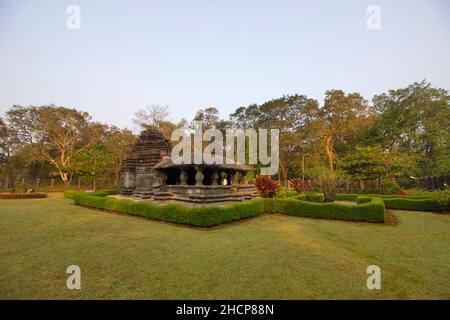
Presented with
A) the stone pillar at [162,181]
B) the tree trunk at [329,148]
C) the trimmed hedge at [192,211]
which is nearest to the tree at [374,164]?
the tree trunk at [329,148]

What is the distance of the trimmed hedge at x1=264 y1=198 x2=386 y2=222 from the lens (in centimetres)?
925

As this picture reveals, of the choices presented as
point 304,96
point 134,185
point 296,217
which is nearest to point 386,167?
point 296,217

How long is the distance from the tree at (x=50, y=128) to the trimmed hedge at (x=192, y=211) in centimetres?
2602

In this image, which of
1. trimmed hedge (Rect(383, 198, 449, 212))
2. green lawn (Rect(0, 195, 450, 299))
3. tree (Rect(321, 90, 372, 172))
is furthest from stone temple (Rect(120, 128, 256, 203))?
tree (Rect(321, 90, 372, 172))

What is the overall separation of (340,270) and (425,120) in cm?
3397

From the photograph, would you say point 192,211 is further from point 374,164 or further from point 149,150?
point 374,164

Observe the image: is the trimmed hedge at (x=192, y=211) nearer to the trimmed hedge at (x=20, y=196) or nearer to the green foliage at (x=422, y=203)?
the green foliage at (x=422, y=203)

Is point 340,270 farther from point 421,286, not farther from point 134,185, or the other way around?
point 134,185

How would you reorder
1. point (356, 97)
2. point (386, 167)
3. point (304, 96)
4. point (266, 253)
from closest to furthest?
point (266, 253), point (386, 167), point (356, 97), point (304, 96)

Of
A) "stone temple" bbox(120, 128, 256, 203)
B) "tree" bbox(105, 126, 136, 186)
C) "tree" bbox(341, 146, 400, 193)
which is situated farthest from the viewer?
"tree" bbox(105, 126, 136, 186)

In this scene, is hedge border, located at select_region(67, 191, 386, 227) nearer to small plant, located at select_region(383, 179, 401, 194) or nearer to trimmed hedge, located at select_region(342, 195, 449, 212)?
trimmed hedge, located at select_region(342, 195, 449, 212)

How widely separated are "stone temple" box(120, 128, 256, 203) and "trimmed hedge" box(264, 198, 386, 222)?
2.58m

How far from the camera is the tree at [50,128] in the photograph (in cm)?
3203
